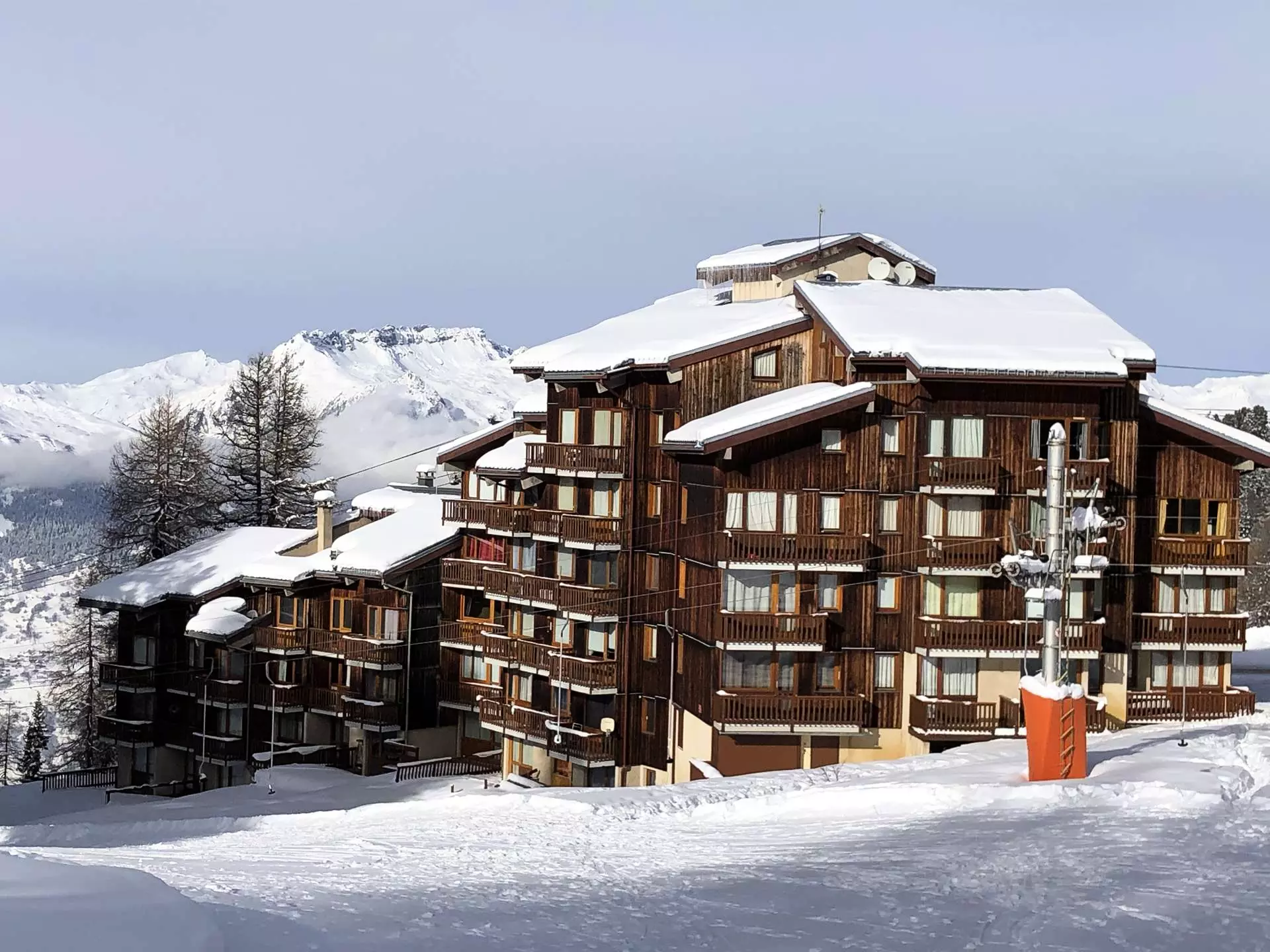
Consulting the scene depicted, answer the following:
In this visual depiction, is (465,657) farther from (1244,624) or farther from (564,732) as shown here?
(1244,624)

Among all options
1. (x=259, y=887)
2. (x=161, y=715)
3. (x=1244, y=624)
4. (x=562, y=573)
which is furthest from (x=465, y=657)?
(x=259, y=887)

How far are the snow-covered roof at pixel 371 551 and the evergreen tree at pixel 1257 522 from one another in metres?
56.5

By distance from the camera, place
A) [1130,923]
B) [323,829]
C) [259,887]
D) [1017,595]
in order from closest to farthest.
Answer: [1130,923], [259,887], [323,829], [1017,595]

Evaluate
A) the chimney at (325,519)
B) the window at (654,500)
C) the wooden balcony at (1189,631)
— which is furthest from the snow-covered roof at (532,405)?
the wooden balcony at (1189,631)

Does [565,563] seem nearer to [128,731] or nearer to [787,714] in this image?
[787,714]

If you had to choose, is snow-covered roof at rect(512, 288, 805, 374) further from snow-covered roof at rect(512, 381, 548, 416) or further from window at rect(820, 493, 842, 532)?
window at rect(820, 493, 842, 532)

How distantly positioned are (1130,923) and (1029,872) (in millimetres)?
3235

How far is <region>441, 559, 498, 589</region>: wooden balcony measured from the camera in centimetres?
5588

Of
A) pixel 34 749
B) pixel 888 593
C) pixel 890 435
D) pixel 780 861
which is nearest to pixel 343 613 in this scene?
pixel 888 593

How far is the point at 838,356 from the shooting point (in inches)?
1832

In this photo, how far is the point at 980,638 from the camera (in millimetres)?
43375

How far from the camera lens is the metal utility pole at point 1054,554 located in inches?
1273

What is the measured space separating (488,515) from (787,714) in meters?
16.2

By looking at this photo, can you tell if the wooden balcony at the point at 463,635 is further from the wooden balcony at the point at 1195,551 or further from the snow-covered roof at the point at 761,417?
the wooden balcony at the point at 1195,551
